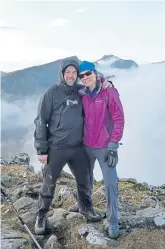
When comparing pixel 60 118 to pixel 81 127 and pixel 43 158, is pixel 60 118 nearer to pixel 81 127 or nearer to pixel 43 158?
pixel 81 127

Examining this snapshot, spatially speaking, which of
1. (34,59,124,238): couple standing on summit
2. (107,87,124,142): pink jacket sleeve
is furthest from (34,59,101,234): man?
(107,87,124,142): pink jacket sleeve

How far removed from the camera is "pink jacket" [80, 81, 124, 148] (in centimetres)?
764

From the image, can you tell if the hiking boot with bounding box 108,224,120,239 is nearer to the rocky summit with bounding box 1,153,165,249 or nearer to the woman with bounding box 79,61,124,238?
the rocky summit with bounding box 1,153,165,249

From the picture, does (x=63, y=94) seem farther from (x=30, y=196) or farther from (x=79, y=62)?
(x=30, y=196)

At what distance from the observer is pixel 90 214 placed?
9.23 metres

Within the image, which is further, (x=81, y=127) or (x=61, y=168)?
(x=61, y=168)

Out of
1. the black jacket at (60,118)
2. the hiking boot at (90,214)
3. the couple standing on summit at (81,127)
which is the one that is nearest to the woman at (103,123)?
the couple standing on summit at (81,127)

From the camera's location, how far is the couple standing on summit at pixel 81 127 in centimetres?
771

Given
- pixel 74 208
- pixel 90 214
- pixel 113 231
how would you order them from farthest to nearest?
1. pixel 74 208
2. pixel 90 214
3. pixel 113 231

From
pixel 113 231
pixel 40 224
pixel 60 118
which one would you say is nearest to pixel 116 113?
pixel 60 118

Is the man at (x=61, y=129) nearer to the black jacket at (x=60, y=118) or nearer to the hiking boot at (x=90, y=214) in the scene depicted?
the black jacket at (x=60, y=118)

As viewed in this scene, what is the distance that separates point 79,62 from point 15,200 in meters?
5.21

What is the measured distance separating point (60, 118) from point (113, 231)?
2504 mm

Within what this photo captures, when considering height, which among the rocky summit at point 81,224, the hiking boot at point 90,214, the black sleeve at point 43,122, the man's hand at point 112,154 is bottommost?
the rocky summit at point 81,224
